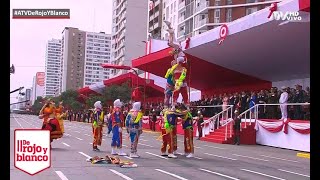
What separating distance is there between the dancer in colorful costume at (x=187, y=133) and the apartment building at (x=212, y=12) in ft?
163

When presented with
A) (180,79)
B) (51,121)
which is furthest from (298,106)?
(51,121)

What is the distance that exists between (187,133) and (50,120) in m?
5.34

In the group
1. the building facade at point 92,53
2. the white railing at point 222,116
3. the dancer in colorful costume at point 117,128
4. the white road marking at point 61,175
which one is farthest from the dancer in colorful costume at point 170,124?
the building facade at point 92,53

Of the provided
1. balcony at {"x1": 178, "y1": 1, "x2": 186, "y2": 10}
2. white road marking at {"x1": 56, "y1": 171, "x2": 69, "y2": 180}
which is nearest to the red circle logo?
white road marking at {"x1": 56, "y1": 171, "x2": 69, "y2": 180}

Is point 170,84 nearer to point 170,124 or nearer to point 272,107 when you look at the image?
point 170,124

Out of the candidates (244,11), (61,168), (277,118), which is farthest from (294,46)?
(244,11)

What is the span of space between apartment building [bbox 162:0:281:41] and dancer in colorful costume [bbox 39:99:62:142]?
5026 cm

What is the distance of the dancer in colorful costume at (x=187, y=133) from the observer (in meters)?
16.3

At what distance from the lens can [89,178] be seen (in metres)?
10.4

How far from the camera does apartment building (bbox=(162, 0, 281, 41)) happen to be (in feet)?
217

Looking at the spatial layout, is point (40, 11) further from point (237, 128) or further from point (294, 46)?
point (294, 46)

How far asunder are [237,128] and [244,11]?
148 ft

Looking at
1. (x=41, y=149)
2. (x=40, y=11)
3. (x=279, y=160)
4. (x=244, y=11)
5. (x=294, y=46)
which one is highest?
(x=244, y=11)

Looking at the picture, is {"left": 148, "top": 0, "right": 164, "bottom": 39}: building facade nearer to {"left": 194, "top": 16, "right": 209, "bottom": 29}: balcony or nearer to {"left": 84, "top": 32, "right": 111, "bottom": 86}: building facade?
{"left": 194, "top": 16, "right": 209, "bottom": 29}: balcony
